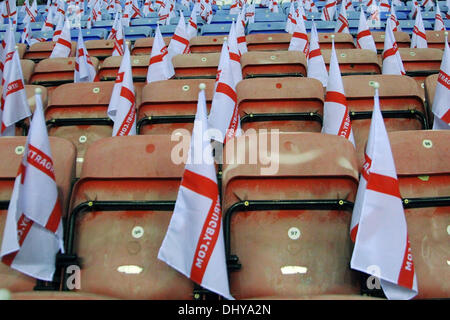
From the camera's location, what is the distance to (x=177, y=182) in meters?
2.14

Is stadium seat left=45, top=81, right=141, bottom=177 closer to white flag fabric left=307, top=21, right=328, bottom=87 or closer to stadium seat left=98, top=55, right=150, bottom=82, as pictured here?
stadium seat left=98, top=55, right=150, bottom=82

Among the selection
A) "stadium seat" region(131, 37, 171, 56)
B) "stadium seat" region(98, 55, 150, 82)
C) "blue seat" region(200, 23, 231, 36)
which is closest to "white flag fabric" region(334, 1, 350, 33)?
"blue seat" region(200, 23, 231, 36)

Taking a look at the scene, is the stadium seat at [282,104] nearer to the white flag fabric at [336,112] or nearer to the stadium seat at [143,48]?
the white flag fabric at [336,112]

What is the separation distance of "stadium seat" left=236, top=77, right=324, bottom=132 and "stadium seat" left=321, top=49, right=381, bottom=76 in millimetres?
1268

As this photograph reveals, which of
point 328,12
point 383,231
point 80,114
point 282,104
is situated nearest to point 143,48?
point 80,114

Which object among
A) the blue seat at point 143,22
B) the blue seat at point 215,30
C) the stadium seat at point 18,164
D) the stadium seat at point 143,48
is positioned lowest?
the stadium seat at point 18,164

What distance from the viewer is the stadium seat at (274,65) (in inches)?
161

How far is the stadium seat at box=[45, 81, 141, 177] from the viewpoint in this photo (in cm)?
324

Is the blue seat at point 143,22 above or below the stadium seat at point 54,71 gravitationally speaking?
above

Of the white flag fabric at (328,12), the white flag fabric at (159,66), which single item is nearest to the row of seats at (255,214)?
the white flag fabric at (159,66)

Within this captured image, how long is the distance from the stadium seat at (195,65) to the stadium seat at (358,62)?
119 cm

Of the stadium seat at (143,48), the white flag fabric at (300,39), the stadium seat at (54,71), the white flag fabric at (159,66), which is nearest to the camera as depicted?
the white flag fabric at (159,66)

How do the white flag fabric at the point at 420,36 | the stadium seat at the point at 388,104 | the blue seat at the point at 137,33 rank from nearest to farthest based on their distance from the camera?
the stadium seat at the point at 388,104, the white flag fabric at the point at 420,36, the blue seat at the point at 137,33

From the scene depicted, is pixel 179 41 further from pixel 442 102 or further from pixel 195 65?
pixel 442 102
